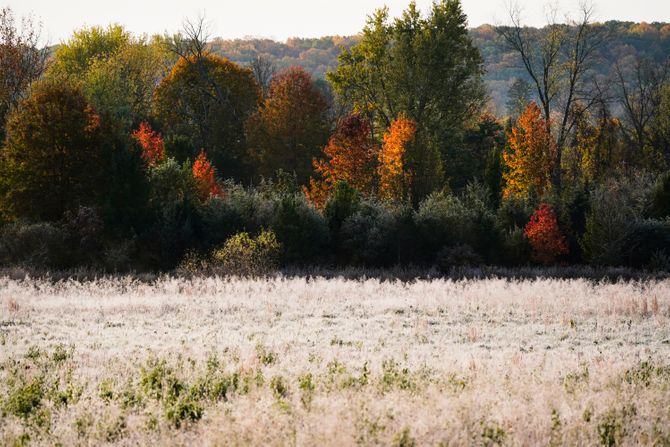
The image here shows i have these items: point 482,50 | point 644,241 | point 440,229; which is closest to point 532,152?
point 644,241

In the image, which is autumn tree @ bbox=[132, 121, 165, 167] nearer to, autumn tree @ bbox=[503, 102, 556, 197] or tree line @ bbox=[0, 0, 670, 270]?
tree line @ bbox=[0, 0, 670, 270]

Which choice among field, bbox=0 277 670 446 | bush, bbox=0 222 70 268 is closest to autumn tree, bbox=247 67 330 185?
bush, bbox=0 222 70 268

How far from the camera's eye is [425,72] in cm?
4556

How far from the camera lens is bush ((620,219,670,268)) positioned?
27938 millimetres

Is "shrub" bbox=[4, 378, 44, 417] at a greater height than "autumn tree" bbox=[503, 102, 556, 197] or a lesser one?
lesser

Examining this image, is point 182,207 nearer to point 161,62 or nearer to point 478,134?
point 478,134

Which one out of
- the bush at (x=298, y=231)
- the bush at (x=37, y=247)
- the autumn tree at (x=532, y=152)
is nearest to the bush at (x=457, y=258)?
the bush at (x=298, y=231)

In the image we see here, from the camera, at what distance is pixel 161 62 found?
7025 cm

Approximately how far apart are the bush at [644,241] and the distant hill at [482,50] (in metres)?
79.7

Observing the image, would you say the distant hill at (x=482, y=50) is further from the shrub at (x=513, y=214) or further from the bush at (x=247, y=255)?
the bush at (x=247, y=255)

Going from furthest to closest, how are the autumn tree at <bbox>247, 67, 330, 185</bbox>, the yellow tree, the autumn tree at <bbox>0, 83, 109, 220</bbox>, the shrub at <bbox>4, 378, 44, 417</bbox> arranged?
the autumn tree at <bbox>247, 67, 330, 185</bbox> < the yellow tree < the autumn tree at <bbox>0, 83, 109, 220</bbox> < the shrub at <bbox>4, 378, 44, 417</bbox>

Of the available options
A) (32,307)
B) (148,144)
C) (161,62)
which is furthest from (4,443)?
(161,62)

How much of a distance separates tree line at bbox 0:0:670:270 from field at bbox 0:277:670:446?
933cm

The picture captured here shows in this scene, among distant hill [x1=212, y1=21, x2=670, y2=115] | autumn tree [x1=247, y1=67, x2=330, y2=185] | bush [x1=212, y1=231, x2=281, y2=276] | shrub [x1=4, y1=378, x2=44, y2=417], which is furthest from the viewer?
distant hill [x1=212, y1=21, x2=670, y2=115]
